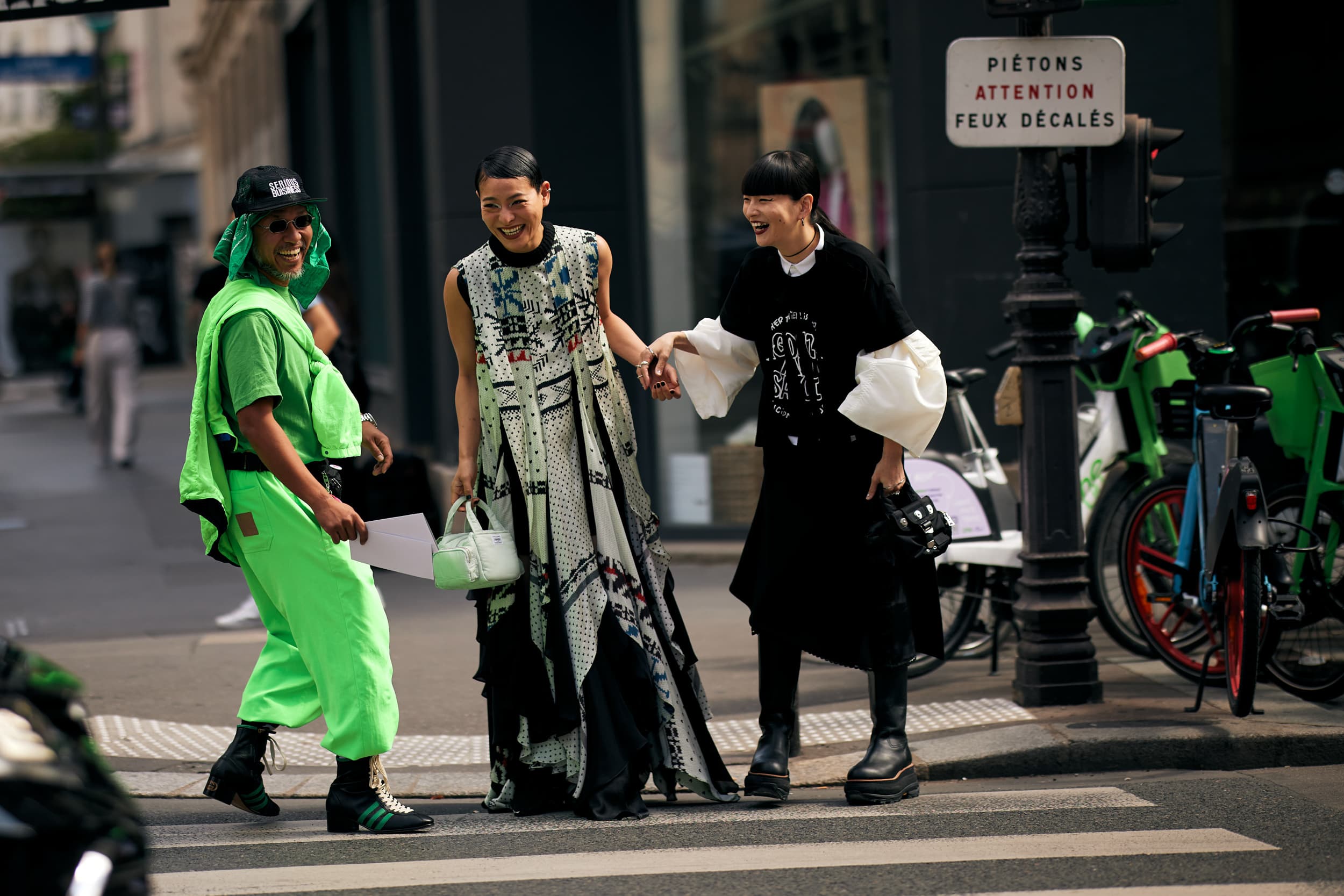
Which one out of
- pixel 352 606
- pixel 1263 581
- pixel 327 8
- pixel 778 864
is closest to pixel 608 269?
pixel 352 606

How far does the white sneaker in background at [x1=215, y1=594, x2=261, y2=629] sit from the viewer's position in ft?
27.4

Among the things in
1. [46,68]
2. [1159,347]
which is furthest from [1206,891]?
[46,68]

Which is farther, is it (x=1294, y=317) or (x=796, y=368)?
(x=1294, y=317)

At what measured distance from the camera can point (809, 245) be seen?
4941mm

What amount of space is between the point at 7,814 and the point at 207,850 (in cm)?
216

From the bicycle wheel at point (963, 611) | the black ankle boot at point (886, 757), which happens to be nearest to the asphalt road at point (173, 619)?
the bicycle wheel at point (963, 611)

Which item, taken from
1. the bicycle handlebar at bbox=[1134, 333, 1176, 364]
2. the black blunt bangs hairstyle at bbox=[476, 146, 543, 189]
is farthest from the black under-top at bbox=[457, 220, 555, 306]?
the bicycle handlebar at bbox=[1134, 333, 1176, 364]

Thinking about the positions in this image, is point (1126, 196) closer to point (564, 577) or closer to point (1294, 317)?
point (1294, 317)

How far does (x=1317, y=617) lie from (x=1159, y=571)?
705 mm

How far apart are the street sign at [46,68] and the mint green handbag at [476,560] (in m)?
24.3

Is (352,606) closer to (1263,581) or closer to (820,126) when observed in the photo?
(1263,581)

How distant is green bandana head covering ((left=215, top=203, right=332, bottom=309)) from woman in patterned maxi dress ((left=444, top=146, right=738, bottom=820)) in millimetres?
401

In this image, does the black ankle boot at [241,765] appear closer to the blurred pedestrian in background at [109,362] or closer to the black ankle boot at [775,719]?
the black ankle boot at [775,719]

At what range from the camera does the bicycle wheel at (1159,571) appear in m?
6.53
